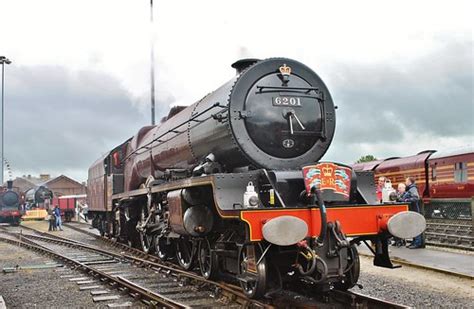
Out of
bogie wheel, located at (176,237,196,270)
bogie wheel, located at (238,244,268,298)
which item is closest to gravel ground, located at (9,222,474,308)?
bogie wheel, located at (176,237,196,270)

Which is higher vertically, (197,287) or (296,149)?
(296,149)

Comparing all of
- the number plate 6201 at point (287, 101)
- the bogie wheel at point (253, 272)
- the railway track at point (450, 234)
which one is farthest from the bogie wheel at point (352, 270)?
the railway track at point (450, 234)

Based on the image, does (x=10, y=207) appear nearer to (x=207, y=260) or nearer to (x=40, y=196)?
(x=40, y=196)

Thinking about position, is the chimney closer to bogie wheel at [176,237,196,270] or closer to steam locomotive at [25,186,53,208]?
bogie wheel at [176,237,196,270]

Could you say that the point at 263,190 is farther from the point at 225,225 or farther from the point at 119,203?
the point at 119,203

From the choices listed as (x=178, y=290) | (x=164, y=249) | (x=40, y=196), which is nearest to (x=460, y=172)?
(x=164, y=249)

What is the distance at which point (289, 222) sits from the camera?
572cm

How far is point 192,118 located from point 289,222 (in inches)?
130

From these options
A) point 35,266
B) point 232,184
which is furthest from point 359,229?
point 35,266

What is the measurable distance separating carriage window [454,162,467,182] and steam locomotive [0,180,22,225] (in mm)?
27399

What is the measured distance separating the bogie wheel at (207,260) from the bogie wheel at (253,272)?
3.86ft

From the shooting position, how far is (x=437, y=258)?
10.7m

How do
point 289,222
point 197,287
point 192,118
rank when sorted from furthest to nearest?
point 192,118 → point 197,287 → point 289,222

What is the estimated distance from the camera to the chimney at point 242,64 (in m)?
7.60
